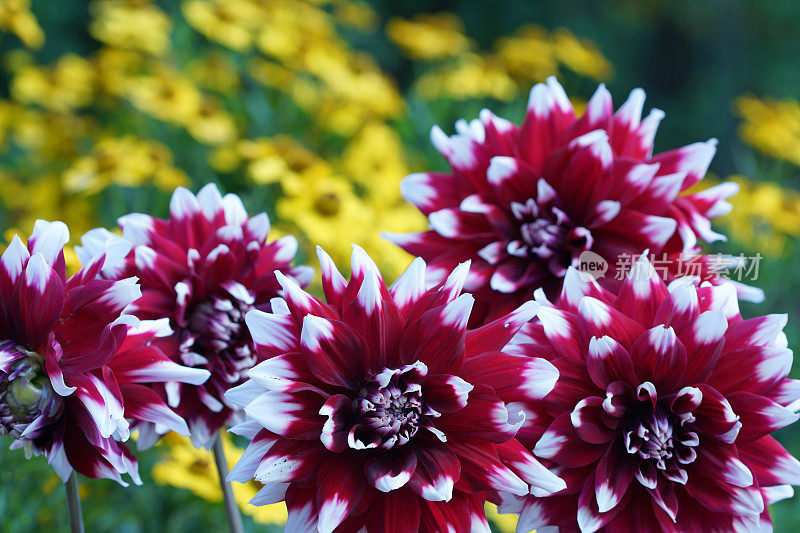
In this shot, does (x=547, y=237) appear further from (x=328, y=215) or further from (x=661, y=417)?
(x=328, y=215)

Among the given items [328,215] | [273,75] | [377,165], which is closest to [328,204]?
[328,215]

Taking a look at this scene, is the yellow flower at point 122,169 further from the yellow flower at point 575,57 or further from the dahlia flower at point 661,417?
the yellow flower at point 575,57

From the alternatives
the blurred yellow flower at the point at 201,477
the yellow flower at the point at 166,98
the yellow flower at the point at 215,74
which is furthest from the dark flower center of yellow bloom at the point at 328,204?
the yellow flower at the point at 215,74

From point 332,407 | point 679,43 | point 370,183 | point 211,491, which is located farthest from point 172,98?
point 679,43

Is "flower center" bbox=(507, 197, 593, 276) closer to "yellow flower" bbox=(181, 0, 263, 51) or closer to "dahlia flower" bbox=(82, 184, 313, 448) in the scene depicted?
"dahlia flower" bbox=(82, 184, 313, 448)

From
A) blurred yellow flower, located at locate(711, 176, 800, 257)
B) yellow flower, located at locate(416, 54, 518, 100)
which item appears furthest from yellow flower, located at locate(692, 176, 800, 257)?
yellow flower, located at locate(416, 54, 518, 100)
